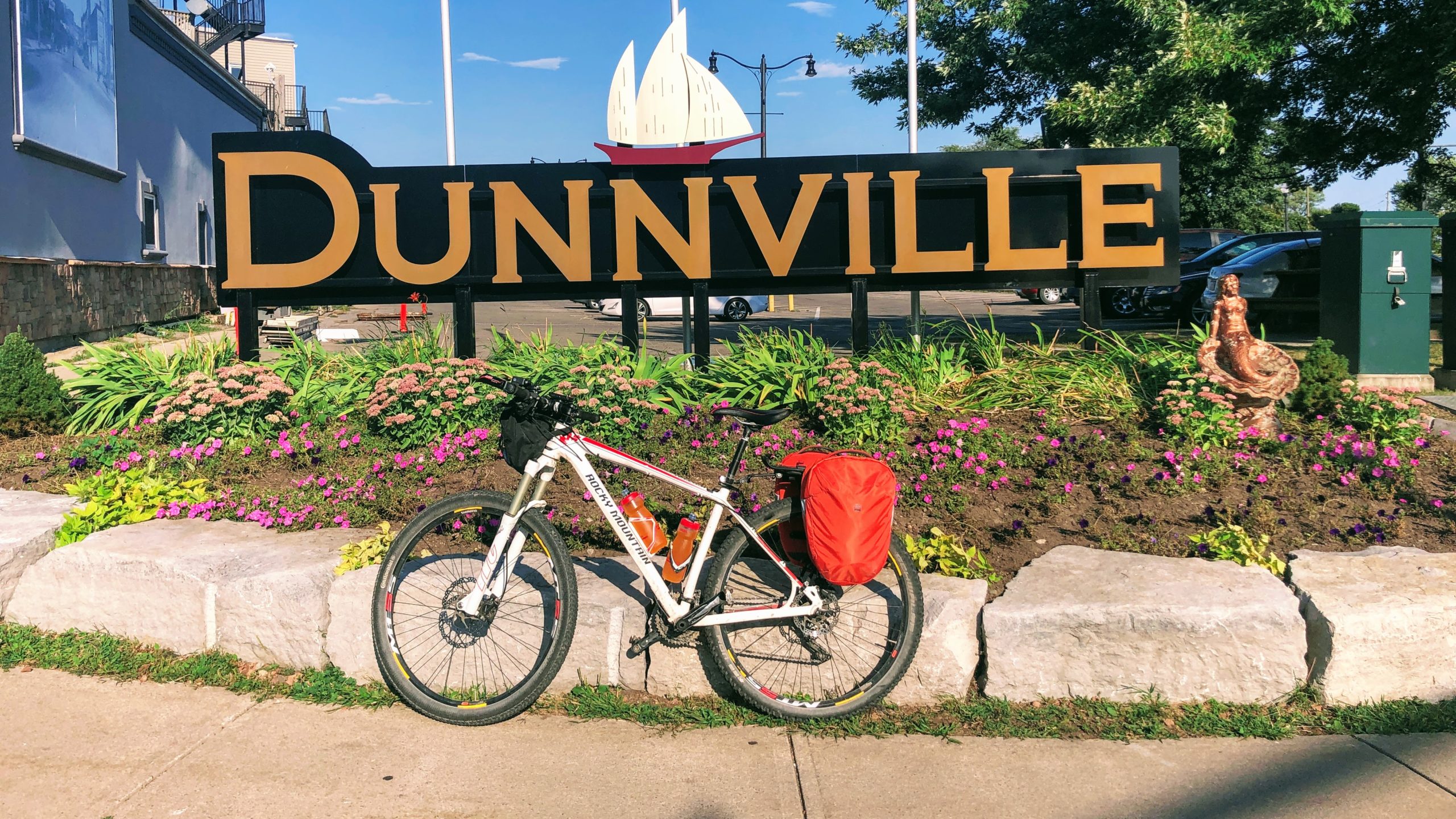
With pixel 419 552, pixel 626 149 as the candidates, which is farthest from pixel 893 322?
pixel 419 552

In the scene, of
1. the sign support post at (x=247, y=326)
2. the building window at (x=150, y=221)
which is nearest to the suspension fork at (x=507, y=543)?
the sign support post at (x=247, y=326)

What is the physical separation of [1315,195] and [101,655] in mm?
91552

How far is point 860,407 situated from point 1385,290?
5.26 meters

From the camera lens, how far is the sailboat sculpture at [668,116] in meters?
8.15

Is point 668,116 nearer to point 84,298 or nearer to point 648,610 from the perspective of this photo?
point 648,610

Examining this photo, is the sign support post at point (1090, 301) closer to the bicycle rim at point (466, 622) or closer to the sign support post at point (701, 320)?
the sign support post at point (701, 320)

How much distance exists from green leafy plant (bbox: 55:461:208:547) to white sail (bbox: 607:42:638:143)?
154 inches

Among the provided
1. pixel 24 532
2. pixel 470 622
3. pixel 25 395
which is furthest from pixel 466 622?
pixel 25 395

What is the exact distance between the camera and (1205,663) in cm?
405

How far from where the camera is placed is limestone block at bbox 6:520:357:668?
445 centimetres

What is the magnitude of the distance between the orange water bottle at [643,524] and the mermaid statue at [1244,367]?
3.46m

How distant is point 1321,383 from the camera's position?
6.38 metres

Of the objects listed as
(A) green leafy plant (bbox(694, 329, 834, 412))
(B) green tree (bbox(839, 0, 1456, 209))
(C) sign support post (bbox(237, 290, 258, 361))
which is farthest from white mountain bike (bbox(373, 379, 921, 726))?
(B) green tree (bbox(839, 0, 1456, 209))

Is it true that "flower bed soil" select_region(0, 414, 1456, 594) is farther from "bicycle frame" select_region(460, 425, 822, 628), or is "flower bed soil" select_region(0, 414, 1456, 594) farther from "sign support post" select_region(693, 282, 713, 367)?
"sign support post" select_region(693, 282, 713, 367)
